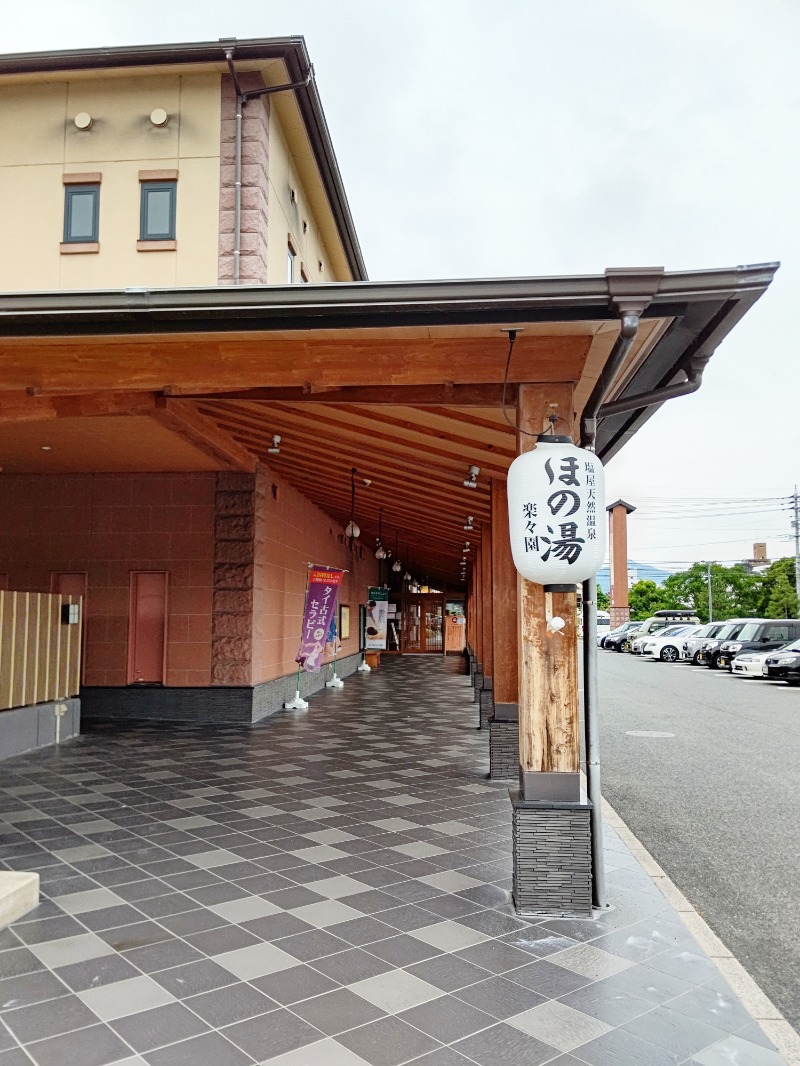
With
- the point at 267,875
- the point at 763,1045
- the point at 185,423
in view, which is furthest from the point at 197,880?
the point at 185,423

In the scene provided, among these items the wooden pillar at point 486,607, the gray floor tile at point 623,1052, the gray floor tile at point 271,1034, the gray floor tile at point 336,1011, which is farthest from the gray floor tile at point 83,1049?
the wooden pillar at point 486,607

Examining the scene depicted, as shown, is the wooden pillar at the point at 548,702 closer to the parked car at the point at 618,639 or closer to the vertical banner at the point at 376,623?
the vertical banner at the point at 376,623

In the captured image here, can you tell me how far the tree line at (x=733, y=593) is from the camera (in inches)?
1561

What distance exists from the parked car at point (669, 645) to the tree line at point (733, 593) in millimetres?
5248

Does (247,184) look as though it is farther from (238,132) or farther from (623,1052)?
(623,1052)

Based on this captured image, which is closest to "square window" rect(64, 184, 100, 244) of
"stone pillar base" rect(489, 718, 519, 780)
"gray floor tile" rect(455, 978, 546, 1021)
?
"stone pillar base" rect(489, 718, 519, 780)

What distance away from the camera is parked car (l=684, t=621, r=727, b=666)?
28625 mm

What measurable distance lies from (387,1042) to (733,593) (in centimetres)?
4568

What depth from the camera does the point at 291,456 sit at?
11320 mm

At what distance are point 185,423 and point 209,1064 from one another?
6.80 meters

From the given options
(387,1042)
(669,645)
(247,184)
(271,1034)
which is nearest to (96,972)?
(271,1034)

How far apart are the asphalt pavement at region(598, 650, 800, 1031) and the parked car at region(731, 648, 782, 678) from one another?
5.70 meters

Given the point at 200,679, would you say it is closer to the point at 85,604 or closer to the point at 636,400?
the point at 85,604

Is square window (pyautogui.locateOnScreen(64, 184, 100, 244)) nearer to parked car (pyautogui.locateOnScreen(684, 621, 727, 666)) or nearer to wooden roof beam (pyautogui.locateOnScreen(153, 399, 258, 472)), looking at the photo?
wooden roof beam (pyautogui.locateOnScreen(153, 399, 258, 472))
